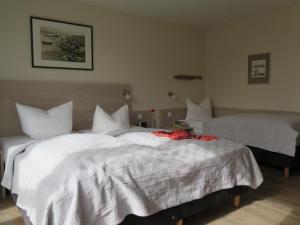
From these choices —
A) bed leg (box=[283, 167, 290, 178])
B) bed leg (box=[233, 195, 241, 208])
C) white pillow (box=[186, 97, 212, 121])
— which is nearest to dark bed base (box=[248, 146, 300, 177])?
bed leg (box=[283, 167, 290, 178])

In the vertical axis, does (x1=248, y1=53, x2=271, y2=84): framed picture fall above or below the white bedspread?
above

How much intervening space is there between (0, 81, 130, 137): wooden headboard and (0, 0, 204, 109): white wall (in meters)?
0.11

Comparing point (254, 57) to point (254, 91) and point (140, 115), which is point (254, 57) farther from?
point (140, 115)

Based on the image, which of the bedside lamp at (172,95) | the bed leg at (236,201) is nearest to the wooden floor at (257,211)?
the bed leg at (236,201)

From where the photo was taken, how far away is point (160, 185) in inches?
78.9

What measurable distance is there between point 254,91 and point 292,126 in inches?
50.7

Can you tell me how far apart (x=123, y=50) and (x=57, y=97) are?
49.2 inches

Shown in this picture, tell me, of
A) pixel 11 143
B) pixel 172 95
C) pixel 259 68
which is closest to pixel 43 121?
pixel 11 143

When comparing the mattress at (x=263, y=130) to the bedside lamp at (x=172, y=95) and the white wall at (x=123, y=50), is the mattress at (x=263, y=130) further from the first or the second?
the white wall at (x=123, y=50)

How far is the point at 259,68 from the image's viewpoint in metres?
4.48

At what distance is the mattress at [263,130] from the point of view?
3385 mm

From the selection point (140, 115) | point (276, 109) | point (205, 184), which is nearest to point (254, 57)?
point (276, 109)

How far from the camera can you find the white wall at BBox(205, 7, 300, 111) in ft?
13.4

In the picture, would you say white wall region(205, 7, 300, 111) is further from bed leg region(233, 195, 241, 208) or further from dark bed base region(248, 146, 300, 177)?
bed leg region(233, 195, 241, 208)
